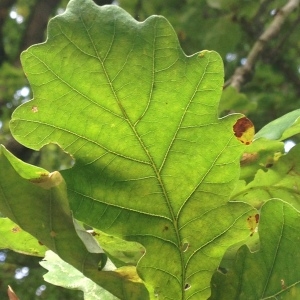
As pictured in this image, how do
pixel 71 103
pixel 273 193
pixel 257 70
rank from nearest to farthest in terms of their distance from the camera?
pixel 71 103, pixel 273 193, pixel 257 70

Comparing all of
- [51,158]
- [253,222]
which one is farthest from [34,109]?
[51,158]

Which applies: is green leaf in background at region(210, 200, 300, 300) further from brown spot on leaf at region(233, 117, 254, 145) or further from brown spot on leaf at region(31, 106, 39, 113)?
brown spot on leaf at region(31, 106, 39, 113)

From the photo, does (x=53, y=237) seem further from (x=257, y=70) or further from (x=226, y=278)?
(x=257, y=70)

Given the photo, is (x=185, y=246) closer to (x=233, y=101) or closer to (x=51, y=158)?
(x=233, y=101)

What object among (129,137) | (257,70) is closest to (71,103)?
(129,137)

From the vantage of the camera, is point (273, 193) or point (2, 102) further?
point (2, 102)

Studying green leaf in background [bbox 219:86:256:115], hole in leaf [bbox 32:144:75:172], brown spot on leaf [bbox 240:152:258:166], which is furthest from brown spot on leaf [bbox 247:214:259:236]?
hole in leaf [bbox 32:144:75:172]
